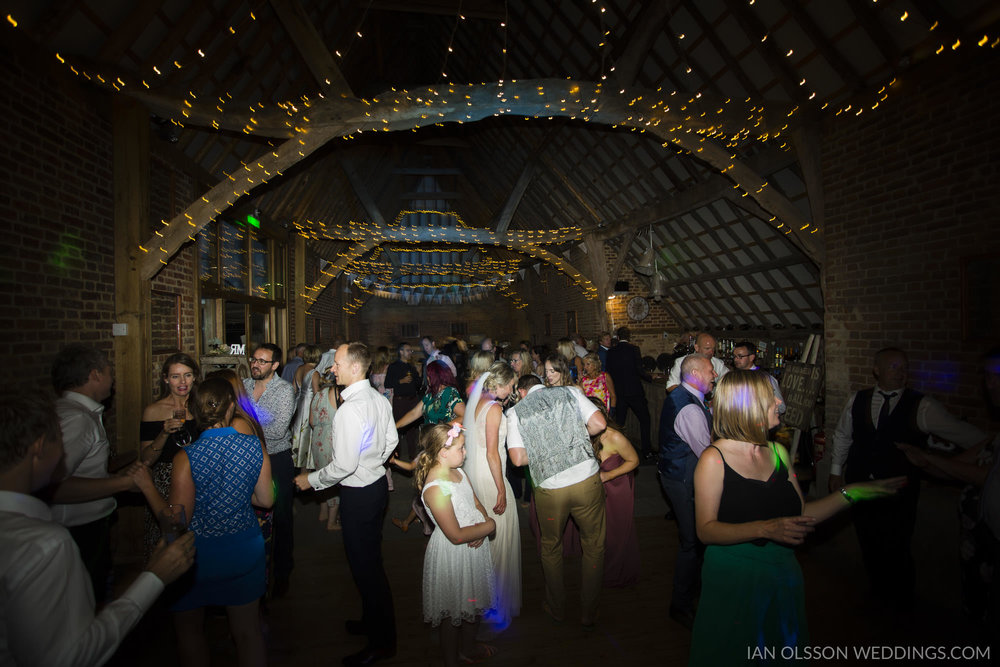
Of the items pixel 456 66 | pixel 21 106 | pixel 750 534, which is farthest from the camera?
pixel 456 66

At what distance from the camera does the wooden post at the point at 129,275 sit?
4270mm

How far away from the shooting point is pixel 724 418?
72.4 inches

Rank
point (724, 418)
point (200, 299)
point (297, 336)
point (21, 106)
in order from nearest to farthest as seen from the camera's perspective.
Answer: point (724, 418) < point (21, 106) < point (200, 299) < point (297, 336)

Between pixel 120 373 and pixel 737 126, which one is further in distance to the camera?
pixel 737 126

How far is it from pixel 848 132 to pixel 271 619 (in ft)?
20.2

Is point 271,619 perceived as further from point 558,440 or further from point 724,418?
point 724,418

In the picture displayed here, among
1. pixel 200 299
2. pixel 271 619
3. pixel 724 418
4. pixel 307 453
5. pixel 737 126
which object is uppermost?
pixel 737 126

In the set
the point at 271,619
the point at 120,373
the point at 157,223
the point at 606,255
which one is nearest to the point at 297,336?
the point at 157,223

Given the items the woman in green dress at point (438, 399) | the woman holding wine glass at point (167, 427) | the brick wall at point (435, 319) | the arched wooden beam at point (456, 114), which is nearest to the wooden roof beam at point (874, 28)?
the arched wooden beam at point (456, 114)

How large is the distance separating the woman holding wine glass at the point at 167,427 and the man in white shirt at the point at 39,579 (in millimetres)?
1136

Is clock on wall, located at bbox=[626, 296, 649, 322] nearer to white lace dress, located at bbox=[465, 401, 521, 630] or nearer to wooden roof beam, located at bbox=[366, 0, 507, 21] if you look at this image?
wooden roof beam, located at bbox=[366, 0, 507, 21]

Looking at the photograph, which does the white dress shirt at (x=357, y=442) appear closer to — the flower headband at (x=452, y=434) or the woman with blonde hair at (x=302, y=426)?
the flower headband at (x=452, y=434)

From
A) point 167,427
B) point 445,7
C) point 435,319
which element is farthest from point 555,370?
point 435,319

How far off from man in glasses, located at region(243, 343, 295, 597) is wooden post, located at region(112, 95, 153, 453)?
5.77ft
